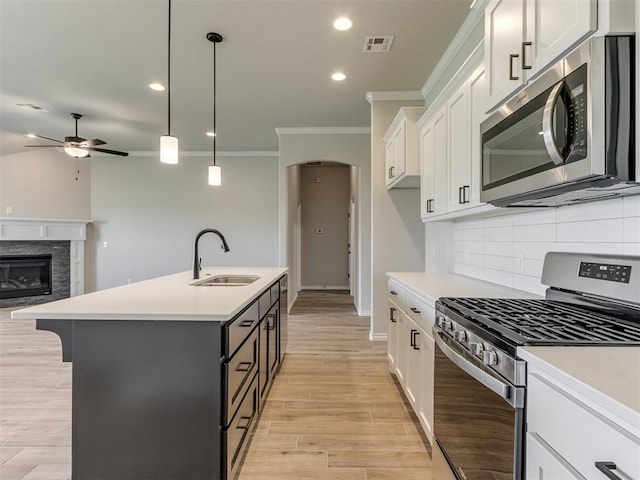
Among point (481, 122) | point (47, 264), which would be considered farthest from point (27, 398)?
point (47, 264)

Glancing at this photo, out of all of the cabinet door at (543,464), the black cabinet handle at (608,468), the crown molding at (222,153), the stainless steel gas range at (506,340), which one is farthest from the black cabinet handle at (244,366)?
the crown molding at (222,153)

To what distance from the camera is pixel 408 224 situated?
414cm

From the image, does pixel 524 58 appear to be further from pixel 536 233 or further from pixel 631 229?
pixel 536 233

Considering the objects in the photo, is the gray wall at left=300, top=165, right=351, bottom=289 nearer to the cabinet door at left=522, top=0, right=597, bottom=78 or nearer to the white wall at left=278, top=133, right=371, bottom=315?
the white wall at left=278, top=133, right=371, bottom=315

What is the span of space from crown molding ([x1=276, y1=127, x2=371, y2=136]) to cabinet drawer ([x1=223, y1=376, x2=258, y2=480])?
160 inches

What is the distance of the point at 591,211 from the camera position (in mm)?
1526

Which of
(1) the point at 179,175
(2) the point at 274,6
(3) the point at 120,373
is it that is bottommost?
(3) the point at 120,373

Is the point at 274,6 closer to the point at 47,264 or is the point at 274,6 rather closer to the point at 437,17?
the point at 437,17

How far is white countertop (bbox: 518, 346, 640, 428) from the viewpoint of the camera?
641 millimetres

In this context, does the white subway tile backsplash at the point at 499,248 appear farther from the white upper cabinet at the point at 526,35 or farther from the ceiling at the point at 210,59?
the ceiling at the point at 210,59

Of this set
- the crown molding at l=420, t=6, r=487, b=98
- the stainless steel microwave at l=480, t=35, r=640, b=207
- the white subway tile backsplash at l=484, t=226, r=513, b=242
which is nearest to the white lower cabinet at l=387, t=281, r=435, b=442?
the white subway tile backsplash at l=484, t=226, r=513, b=242

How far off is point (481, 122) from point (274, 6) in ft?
5.67

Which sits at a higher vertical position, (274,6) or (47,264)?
(274,6)

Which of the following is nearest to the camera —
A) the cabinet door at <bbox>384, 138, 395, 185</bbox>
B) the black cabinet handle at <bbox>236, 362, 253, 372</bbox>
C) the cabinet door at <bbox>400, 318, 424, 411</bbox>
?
the black cabinet handle at <bbox>236, 362, 253, 372</bbox>
